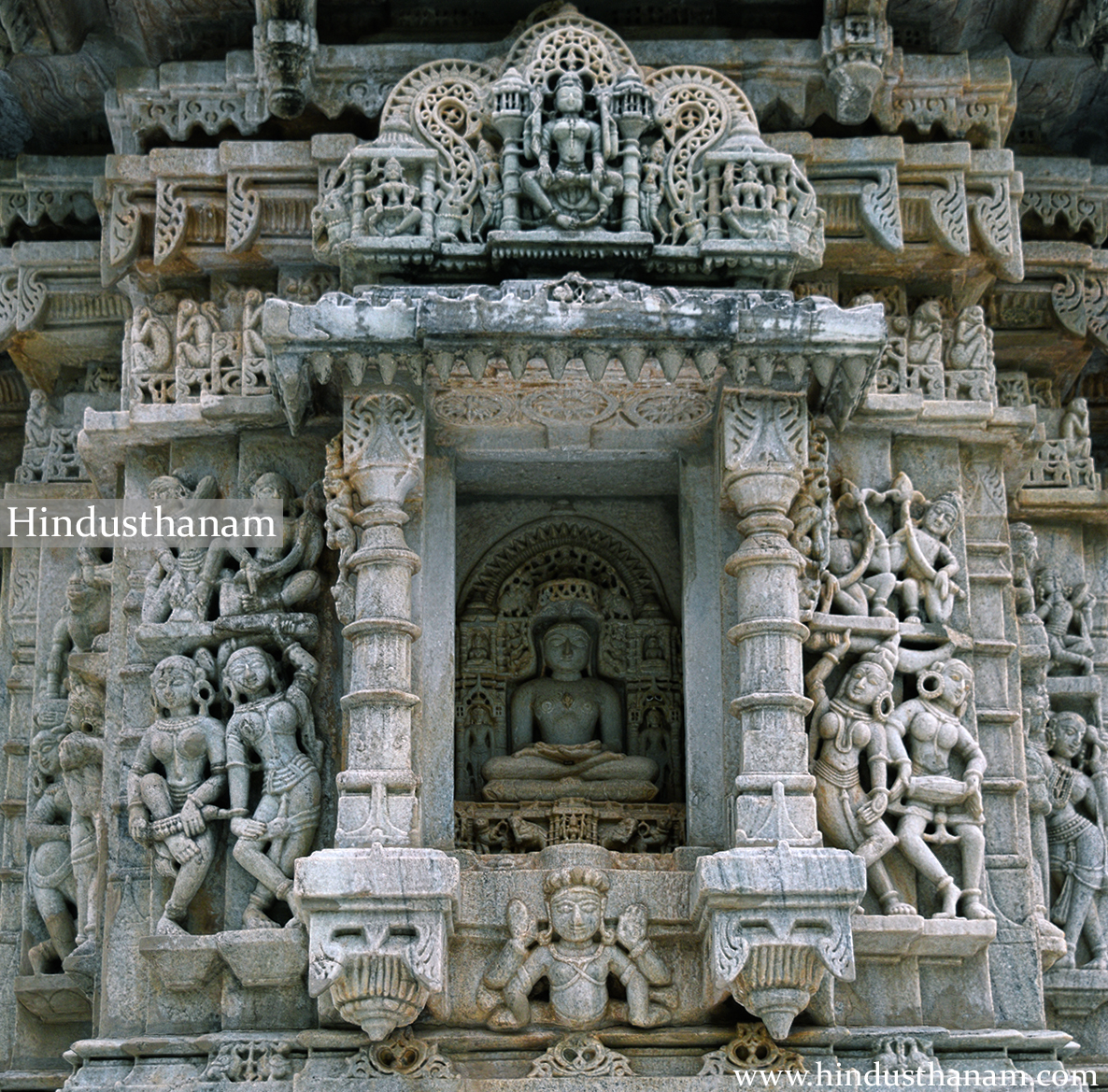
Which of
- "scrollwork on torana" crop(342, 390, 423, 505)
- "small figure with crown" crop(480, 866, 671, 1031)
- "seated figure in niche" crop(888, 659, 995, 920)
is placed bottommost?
"small figure with crown" crop(480, 866, 671, 1031)

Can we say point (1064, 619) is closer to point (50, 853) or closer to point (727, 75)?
point (727, 75)

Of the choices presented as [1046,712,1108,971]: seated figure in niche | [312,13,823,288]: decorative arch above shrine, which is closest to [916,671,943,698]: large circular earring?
[1046,712,1108,971]: seated figure in niche

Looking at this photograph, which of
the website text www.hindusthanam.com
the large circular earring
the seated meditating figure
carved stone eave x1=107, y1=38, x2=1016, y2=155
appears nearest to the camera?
the website text www.hindusthanam.com

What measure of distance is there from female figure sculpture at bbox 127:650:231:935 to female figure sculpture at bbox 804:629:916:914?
3.28 m

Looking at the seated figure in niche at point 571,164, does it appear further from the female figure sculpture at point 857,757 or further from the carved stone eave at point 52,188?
the carved stone eave at point 52,188

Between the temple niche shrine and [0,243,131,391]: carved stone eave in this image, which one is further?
[0,243,131,391]: carved stone eave

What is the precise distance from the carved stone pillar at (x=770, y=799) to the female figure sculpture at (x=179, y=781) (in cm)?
268

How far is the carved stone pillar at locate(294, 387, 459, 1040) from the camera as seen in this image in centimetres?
927

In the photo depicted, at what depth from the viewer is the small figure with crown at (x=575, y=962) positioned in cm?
969

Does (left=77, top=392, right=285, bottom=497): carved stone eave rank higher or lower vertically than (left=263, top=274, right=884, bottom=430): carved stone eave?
higher

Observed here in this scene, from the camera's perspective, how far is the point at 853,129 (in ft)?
39.5

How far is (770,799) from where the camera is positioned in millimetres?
9594

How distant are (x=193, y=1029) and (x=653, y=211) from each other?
5.20m

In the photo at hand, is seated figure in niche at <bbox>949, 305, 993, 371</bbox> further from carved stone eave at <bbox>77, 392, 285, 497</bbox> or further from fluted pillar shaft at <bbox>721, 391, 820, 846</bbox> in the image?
carved stone eave at <bbox>77, 392, 285, 497</bbox>
